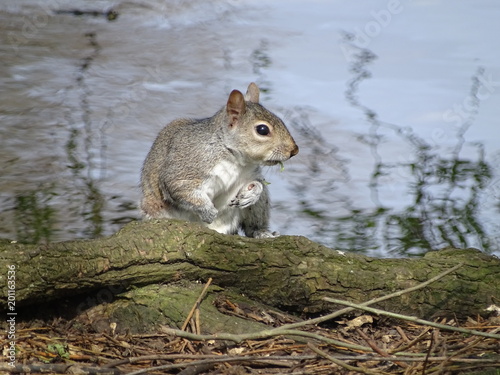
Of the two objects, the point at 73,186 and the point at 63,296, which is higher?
the point at 63,296

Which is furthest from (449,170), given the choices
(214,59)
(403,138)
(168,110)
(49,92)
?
(49,92)

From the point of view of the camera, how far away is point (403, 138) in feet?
22.9

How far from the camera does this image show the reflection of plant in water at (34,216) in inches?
208

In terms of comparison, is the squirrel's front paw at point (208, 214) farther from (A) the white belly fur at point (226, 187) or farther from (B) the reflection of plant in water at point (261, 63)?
(B) the reflection of plant in water at point (261, 63)

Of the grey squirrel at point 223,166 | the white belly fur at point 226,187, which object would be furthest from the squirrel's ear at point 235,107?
the white belly fur at point 226,187

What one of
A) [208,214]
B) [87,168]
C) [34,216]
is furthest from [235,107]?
[87,168]

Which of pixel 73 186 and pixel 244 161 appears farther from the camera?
pixel 73 186

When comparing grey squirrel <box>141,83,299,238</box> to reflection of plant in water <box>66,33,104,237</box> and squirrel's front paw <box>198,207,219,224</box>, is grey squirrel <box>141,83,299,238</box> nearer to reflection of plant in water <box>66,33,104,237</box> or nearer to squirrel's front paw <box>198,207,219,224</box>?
squirrel's front paw <box>198,207,219,224</box>

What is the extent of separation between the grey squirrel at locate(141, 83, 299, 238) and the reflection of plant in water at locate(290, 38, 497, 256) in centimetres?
128

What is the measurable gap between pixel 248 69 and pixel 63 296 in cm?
512

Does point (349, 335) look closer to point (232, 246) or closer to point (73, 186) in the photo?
point (232, 246)

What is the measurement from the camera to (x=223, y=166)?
425 cm

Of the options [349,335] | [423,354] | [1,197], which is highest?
[423,354]

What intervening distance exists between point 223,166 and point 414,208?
220 centimetres
